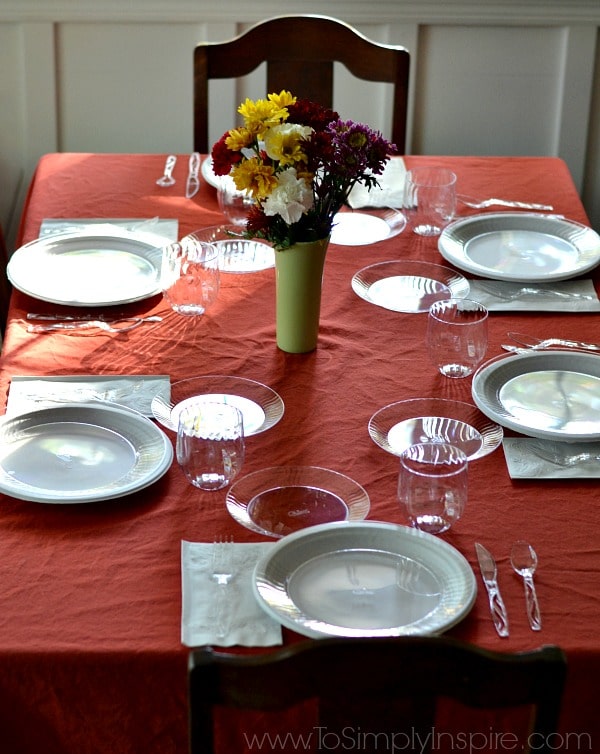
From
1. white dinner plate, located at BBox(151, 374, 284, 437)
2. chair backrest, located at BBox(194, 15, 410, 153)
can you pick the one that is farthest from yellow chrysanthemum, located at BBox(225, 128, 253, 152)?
chair backrest, located at BBox(194, 15, 410, 153)

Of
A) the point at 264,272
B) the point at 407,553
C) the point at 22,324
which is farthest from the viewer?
the point at 264,272

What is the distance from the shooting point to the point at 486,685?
89cm

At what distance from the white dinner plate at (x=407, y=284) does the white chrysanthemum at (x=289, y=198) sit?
42cm

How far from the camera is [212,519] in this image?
1331mm

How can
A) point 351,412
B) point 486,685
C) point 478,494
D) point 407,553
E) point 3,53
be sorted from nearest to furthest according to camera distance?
point 486,685 < point 407,553 < point 478,494 < point 351,412 < point 3,53

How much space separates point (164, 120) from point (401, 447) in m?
2.02

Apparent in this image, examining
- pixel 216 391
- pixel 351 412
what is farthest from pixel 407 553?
pixel 216 391

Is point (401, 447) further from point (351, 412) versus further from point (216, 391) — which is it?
point (216, 391)

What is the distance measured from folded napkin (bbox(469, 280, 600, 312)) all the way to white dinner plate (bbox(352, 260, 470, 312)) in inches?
1.4

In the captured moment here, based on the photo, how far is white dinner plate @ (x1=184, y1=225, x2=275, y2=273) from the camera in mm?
2006

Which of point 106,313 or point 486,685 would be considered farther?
point 106,313

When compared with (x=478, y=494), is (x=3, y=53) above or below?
above

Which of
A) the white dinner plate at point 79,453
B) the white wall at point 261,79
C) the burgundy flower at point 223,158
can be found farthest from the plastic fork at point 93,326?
the white wall at point 261,79

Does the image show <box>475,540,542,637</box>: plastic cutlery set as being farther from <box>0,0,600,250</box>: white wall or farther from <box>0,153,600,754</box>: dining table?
<box>0,0,600,250</box>: white wall
